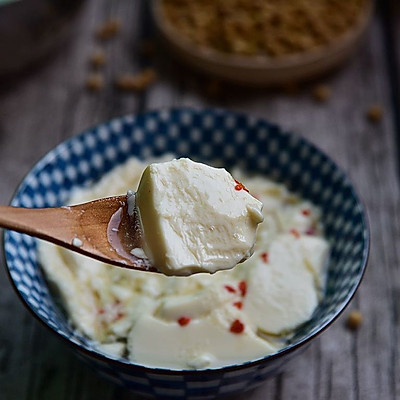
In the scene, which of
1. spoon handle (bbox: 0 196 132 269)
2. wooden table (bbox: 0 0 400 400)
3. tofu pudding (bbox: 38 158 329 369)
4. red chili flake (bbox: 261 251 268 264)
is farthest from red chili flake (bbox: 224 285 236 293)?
spoon handle (bbox: 0 196 132 269)

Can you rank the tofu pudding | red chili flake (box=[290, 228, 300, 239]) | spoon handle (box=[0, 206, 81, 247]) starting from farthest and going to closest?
1. red chili flake (box=[290, 228, 300, 239])
2. the tofu pudding
3. spoon handle (box=[0, 206, 81, 247])

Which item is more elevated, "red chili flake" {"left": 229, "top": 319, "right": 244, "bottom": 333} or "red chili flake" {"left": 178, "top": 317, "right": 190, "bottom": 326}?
"red chili flake" {"left": 178, "top": 317, "right": 190, "bottom": 326}

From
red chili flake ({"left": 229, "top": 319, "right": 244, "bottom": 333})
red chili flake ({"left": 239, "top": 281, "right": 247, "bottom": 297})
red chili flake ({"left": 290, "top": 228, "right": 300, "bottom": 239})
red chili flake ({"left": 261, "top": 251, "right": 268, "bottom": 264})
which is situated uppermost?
red chili flake ({"left": 290, "top": 228, "right": 300, "bottom": 239})

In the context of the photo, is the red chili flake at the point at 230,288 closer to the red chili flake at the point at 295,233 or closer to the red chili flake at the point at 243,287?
the red chili flake at the point at 243,287

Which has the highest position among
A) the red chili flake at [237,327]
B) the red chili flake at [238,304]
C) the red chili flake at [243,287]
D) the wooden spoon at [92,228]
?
the wooden spoon at [92,228]

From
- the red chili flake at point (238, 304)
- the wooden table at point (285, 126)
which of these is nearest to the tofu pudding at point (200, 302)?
the red chili flake at point (238, 304)

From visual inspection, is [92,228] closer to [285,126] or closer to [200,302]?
[200,302]

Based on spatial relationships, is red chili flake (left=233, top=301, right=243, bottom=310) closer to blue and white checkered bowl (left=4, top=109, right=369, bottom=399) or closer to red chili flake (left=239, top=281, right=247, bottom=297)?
red chili flake (left=239, top=281, right=247, bottom=297)

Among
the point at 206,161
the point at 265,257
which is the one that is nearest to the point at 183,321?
the point at 265,257
